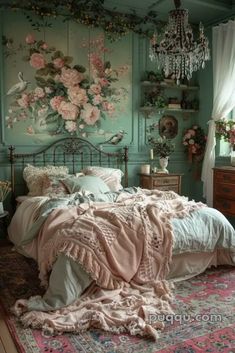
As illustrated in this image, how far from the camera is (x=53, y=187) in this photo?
4.03 m

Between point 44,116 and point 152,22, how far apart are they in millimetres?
2225

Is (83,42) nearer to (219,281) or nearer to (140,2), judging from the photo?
(140,2)

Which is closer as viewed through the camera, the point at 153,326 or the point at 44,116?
the point at 153,326

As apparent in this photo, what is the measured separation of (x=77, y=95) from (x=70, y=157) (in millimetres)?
878

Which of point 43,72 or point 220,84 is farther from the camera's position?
point 220,84

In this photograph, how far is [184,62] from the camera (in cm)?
379

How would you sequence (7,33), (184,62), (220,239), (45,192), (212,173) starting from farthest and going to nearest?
(212,173) < (7,33) < (45,192) < (184,62) < (220,239)

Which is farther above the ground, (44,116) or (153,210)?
(44,116)

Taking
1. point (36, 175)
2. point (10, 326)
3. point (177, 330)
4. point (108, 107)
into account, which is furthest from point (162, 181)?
point (10, 326)

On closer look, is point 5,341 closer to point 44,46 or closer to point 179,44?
point 179,44

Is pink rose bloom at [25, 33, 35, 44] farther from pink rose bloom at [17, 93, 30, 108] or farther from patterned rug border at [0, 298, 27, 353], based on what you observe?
patterned rug border at [0, 298, 27, 353]

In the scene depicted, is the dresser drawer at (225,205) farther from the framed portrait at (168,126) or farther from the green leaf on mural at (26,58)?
the green leaf on mural at (26,58)

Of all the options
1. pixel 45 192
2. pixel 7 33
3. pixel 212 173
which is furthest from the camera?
pixel 212 173

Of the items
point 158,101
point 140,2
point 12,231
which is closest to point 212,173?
point 158,101
